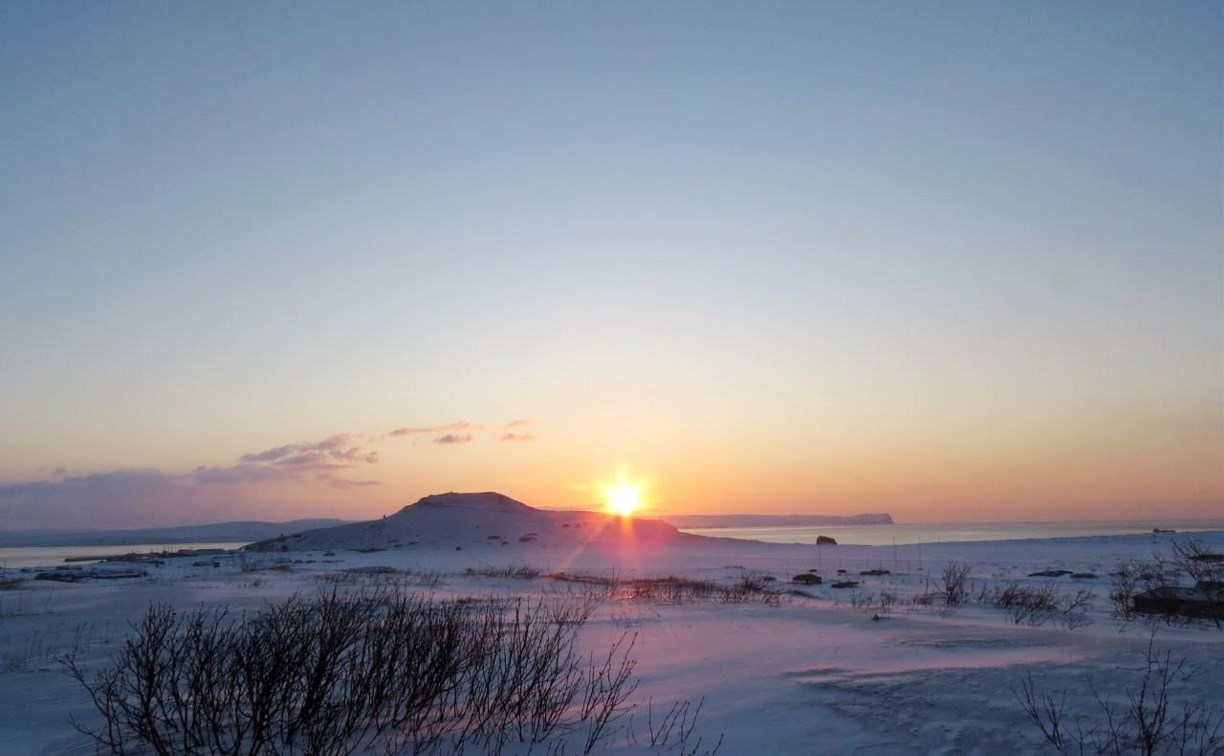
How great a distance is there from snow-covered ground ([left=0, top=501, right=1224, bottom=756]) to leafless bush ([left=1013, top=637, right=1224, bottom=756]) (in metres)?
0.13

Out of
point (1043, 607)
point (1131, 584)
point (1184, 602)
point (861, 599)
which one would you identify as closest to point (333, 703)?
point (1043, 607)

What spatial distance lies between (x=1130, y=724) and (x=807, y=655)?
4301 millimetres

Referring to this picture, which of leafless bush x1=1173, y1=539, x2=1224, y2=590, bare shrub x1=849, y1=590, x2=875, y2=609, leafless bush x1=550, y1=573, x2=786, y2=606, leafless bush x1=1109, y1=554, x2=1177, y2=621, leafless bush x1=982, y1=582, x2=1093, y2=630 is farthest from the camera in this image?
leafless bush x1=550, y1=573, x2=786, y2=606

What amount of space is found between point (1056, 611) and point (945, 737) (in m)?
10.8

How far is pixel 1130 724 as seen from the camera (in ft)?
22.6

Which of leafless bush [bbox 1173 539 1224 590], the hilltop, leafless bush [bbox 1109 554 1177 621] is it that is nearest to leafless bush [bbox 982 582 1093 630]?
leafless bush [bbox 1109 554 1177 621]

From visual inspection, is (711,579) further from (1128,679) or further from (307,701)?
(307,701)

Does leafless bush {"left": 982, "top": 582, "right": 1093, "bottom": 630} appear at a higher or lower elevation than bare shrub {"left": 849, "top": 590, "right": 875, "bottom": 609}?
higher

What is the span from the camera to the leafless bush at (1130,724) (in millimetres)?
6227

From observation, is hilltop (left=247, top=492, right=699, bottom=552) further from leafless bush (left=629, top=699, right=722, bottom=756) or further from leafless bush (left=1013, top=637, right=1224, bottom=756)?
leafless bush (left=1013, top=637, right=1224, bottom=756)

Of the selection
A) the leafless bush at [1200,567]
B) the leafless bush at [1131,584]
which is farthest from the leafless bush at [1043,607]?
the leafless bush at [1200,567]

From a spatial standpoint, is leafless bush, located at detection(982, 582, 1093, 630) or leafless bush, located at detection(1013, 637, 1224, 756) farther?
leafless bush, located at detection(982, 582, 1093, 630)

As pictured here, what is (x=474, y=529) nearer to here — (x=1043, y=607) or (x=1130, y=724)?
(x=1043, y=607)

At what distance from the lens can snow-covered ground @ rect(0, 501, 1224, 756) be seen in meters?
7.22
